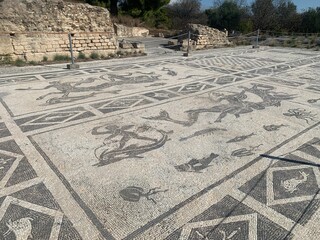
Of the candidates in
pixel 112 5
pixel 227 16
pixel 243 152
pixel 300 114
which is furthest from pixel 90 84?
pixel 227 16

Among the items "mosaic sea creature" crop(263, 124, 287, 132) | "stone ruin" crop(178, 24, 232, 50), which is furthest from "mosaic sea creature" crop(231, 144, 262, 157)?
"stone ruin" crop(178, 24, 232, 50)

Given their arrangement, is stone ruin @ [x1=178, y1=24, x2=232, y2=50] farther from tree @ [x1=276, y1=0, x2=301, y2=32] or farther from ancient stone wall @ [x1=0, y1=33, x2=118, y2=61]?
tree @ [x1=276, y1=0, x2=301, y2=32]

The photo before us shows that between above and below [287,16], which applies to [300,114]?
below

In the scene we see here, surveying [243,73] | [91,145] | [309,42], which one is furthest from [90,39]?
[309,42]

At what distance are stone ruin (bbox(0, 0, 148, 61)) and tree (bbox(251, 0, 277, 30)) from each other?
62.6ft

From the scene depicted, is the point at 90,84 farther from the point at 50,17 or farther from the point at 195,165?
the point at 50,17

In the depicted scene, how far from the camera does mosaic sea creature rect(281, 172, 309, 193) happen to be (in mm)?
2355

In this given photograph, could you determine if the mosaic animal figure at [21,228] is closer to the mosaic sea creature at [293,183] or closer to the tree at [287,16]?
the mosaic sea creature at [293,183]

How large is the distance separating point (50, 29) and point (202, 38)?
7937 millimetres

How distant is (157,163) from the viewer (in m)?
2.71

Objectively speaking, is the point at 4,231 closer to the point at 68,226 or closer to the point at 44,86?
the point at 68,226

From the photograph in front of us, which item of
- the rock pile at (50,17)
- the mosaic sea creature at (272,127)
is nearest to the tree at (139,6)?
the rock pile at (50,17)

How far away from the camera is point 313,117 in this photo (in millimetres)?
4105

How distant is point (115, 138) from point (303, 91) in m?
4.56
